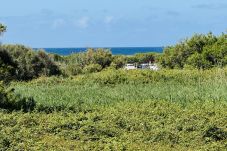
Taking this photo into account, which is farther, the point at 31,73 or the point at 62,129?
the point at 31,73

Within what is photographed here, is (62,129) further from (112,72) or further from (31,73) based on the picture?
(31,73)

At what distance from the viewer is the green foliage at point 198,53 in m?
30.9

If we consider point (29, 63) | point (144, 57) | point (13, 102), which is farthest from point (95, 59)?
point (13, 102)

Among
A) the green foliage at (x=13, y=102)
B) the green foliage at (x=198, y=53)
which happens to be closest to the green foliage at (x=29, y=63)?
the green foliage at (x=198, y=53)

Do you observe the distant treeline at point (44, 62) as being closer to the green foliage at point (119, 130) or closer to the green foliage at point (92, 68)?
the green foliage at point (92, 68)

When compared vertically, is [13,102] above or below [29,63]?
below

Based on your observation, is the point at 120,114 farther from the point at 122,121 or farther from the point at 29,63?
the point at 29,63

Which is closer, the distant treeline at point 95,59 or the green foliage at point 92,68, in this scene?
the distant treeline at point 95,59

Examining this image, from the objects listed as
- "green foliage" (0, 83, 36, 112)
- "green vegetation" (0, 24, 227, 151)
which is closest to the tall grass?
"green vegetation" (0, 24, 227, 151)

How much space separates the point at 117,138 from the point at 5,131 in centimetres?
217

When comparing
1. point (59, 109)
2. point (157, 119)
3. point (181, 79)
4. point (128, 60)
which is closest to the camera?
point (157, 119)

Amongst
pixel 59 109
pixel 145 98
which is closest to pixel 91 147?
pixel 59 109

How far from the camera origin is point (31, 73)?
2848cm

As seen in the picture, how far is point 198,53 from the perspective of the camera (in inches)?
1265
